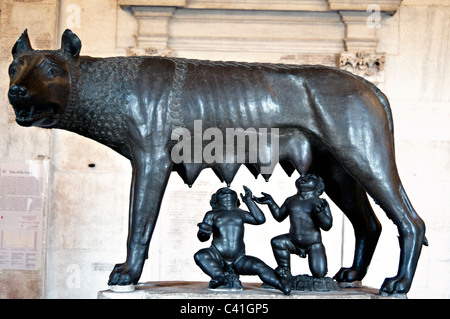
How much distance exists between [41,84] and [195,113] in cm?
95

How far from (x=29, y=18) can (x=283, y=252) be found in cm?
515

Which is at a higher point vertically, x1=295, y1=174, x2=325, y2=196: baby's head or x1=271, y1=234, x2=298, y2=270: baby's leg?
x1=295, y1=174, x2=325, y2=196: baby's head

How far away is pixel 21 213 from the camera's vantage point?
7.76m

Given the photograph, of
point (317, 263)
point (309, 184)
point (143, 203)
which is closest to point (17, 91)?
point (143, 203)

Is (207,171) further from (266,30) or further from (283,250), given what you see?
(283,250)

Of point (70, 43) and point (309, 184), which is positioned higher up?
point (70, 43)

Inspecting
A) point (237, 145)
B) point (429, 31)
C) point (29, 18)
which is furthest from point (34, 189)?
point (429, 31)

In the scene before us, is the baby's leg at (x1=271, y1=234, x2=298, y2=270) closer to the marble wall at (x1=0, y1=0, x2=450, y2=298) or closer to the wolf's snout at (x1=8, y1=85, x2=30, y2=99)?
the wolf's snout at (x1=8, y1=85, x2=30, y2=99)

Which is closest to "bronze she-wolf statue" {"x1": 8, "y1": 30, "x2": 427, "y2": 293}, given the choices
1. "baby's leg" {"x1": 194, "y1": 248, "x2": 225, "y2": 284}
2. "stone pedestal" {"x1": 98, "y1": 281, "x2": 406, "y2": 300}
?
"stone pedestal" {"x1": 98, "y1": 281, "x2": 406, "y2": 300}

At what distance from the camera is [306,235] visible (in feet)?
13.6

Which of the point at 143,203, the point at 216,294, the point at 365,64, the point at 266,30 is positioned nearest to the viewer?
the point at 216,294

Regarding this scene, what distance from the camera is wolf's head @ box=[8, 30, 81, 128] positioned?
3947 millimetres

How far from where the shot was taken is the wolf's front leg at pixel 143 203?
3951 millimetres

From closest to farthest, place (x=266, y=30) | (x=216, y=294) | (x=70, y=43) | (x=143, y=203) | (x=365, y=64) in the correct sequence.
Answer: (x=216, y=294) → (x=143, y=203) → (x=70, y=43) → (x=365, y=64) → (x=266, y=30)
